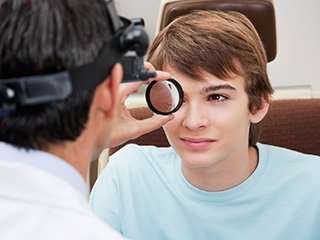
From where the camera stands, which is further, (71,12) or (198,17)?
(198,17)

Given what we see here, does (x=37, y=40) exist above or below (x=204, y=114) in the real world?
above

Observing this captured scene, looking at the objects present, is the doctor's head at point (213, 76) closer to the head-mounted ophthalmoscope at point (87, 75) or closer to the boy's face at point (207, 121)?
the boy's face at point (207, 121)

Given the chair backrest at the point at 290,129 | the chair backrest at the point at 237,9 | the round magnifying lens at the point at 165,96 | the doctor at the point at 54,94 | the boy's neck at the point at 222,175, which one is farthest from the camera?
the chair backrest at the point at 237,9

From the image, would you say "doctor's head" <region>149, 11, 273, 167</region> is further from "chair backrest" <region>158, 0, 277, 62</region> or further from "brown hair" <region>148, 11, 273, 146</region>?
"chair backrest" <region>158, 0, 277, 62</region>

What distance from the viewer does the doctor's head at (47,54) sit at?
80cm

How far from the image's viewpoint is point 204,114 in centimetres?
145

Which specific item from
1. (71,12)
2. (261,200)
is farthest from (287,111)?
(71,12)

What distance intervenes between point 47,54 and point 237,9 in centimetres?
153

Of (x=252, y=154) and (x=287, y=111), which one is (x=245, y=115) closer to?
(x=252, y=154)

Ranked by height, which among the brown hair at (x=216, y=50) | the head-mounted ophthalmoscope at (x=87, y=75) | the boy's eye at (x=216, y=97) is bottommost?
the boy's eye at (x=216, y=97)

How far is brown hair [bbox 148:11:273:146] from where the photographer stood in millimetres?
1442

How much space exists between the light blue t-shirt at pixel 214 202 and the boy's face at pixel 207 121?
0.10m

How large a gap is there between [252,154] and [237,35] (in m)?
0.32

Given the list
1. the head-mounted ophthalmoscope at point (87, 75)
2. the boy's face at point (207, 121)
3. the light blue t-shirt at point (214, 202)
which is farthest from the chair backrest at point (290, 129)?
the head-mounted ophthalmoscope at point (87, 75)
